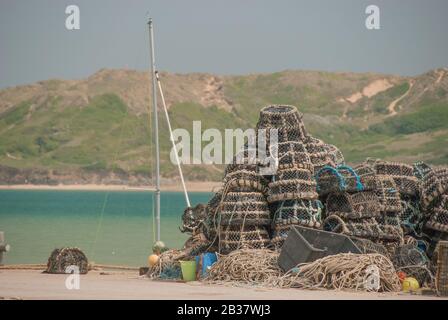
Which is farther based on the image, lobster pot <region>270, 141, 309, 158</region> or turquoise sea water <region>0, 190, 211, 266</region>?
turquoise sea water <region>0, 190, 211, 266</region>

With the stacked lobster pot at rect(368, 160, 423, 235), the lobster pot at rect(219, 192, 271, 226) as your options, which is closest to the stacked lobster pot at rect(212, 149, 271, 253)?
the lobster pot at rect(219, 192, 271, 226)

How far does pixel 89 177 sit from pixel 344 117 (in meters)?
65.6

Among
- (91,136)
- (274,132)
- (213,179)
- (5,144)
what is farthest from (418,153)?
(274,132)

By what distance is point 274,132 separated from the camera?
1781 centimetres

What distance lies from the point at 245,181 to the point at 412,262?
2952 millimetres

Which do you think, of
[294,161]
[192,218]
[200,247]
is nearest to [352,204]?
[294,161]

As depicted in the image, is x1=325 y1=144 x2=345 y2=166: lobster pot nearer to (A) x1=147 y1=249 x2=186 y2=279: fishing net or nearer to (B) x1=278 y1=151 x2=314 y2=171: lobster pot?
(B) x1=278 y1=151 x2=314 y2=171: lobster pot

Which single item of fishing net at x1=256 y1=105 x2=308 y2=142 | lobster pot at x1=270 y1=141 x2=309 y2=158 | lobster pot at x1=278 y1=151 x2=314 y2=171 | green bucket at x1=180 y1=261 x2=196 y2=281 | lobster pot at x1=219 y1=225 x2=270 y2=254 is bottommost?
green bucket at x1=180 y1=261 x2=196 y2=281

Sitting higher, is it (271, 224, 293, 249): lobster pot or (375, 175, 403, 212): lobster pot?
(375, 175, 403, 212): lobster pot

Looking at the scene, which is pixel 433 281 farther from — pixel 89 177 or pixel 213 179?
pixel 89 177

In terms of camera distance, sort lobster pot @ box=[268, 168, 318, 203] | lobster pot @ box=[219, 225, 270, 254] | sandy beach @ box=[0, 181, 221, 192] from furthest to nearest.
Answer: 1. sandy beach @ box=[0, 181, 221, 192]
2. lobster pot @ box=[219, 225, 270, 254]
3. lobster pot @ box=[268, 168, 318, 203]

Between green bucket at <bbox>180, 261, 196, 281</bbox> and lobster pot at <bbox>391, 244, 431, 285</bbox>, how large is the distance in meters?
3.19

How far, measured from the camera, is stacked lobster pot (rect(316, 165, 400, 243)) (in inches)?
671

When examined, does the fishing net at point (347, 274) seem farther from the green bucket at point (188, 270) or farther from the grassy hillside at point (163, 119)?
the grassy hillside at point (163, 119)
